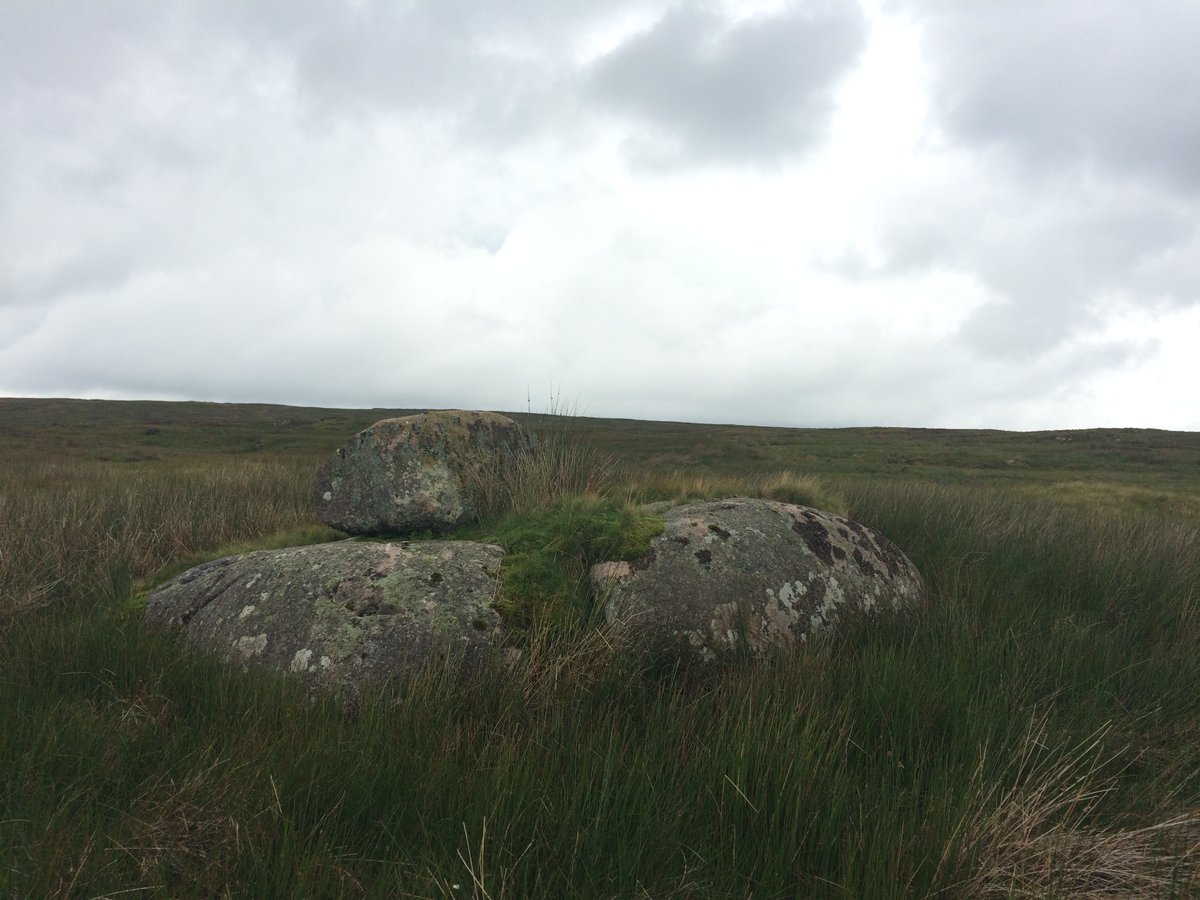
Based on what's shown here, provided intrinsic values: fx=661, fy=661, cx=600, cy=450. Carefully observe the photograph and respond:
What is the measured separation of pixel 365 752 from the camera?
2459mm

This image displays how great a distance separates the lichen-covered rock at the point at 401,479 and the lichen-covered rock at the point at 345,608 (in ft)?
3.94

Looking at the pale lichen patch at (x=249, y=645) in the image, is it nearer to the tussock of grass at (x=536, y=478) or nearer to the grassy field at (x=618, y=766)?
the grassy field at (x=618, y=766)

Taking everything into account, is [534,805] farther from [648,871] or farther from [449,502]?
[449,502]

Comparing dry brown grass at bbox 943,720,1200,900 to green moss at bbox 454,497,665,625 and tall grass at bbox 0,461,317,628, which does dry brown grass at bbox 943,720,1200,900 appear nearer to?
green moss at bbox 454,497,665,625

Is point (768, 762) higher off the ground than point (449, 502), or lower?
lower

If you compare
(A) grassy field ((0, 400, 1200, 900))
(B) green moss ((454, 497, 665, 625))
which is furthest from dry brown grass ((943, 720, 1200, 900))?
(B) green moss ((454, 497, 665, 625))

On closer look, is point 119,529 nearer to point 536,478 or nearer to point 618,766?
point 536,478

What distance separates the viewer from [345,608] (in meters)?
3.97

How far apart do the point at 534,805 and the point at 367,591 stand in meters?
2.24

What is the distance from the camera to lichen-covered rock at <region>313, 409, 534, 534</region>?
5887 mm

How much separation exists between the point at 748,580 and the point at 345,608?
2552 millimetres

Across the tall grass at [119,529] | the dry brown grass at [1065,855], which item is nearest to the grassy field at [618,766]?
the dry brown grass at [1065,855]

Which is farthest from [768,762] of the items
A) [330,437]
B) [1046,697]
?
[330,437]

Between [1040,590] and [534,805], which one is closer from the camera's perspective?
[534,805]
